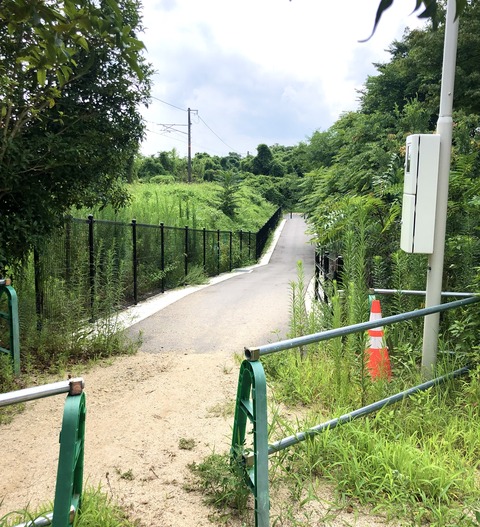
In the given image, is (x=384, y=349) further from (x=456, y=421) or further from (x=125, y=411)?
(x=125, y=411)

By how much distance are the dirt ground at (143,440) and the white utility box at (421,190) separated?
87.8 inches

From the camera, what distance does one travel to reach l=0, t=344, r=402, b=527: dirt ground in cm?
253

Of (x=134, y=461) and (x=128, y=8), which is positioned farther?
(x=128, y=8)

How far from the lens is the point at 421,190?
4.04m

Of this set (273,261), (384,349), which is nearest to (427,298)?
(384,349)

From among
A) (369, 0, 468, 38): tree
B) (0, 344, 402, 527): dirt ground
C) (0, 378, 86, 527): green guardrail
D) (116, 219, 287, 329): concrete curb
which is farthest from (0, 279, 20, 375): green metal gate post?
(369, 0, 468, 38): tree

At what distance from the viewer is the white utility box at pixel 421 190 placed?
400cm

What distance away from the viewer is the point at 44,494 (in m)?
2.69

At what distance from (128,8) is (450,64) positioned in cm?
437

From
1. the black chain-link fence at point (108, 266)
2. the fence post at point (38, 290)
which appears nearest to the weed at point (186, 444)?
the black chain-link fence at point (108, 266)

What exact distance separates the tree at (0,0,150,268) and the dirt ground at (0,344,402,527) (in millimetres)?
1853

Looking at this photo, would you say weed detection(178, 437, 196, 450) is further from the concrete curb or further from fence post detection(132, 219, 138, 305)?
fence post detection(132, 219, 138, 305)

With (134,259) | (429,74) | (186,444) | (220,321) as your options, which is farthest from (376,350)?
(429,74)

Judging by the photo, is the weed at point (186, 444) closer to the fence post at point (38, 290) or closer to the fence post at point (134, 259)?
the fence post at point (38, 290)
